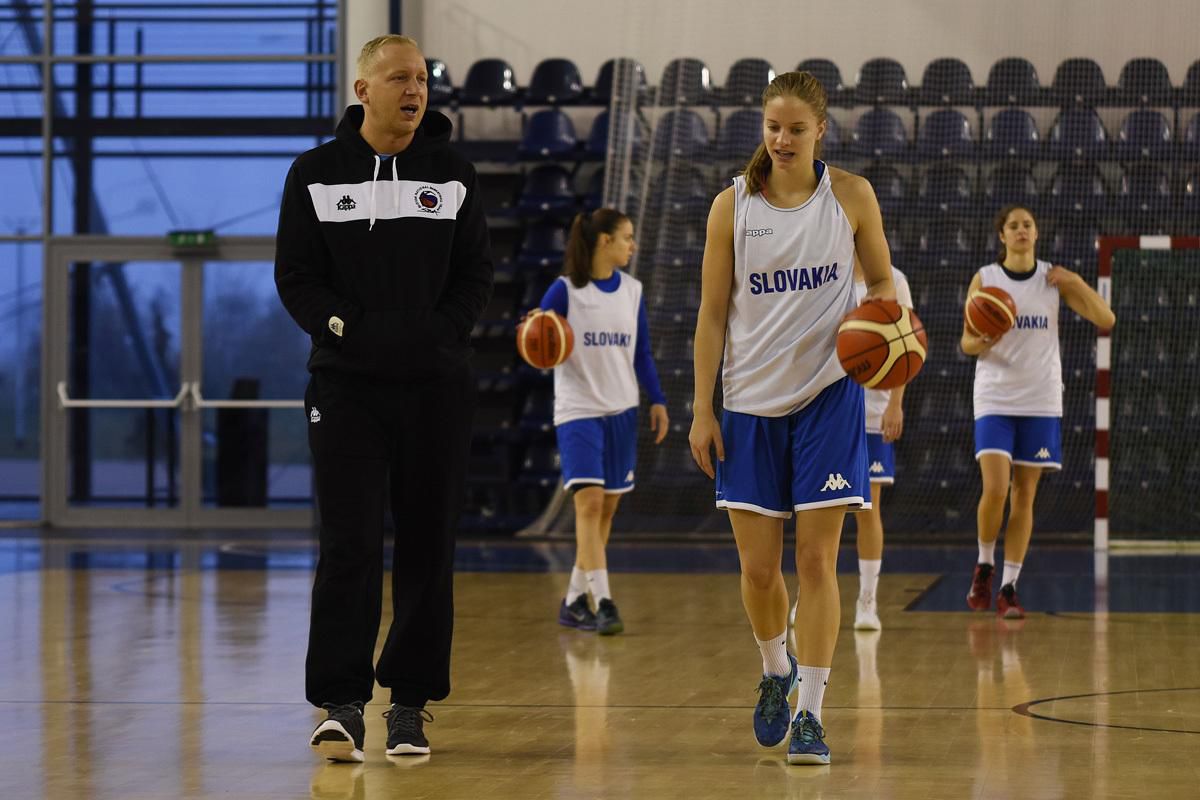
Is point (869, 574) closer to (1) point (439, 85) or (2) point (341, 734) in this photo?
(2) point (341, 734)

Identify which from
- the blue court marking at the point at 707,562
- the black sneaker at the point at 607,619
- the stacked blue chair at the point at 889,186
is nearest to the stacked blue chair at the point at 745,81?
the stacked blue chair at the point at 889,186

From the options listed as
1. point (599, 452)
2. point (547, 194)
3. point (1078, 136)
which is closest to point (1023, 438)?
point (599, 452)

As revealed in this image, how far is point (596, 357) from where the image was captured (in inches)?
285

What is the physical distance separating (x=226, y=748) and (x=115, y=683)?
141 cm

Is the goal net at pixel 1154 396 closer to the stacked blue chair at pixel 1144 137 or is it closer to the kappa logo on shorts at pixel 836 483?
the stacked blue chair at pixel 1144 137

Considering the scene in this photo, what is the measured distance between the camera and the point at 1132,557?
35.1 ft

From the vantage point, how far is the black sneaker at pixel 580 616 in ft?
23.7

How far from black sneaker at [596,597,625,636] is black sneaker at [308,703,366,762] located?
2.79 meters

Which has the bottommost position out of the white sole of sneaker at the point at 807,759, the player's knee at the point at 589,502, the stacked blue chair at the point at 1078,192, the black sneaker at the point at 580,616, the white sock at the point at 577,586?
the black sneaker at the point at 580,616

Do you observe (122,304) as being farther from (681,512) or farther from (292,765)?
(292,765)

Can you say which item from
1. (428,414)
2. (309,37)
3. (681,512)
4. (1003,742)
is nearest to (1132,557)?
(681,512)

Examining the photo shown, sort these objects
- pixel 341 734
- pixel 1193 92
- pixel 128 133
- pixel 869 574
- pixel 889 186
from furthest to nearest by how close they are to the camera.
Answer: pixel 128 133 < pixel 889 186 < pixel 1193 92 < pixel 869 574 < pixel 341 734

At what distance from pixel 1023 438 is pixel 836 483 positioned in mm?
3616

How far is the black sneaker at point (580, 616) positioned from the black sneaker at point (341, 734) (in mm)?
2962
